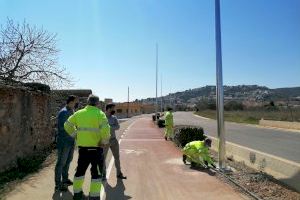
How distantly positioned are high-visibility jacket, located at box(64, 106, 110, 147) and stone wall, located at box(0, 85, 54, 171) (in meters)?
3.31

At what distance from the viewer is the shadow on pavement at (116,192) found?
941 centimetres

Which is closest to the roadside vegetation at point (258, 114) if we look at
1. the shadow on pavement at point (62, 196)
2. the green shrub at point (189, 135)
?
the green shrub at point (189, 135)

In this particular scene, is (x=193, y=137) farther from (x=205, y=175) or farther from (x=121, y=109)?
(x=121, y=109)

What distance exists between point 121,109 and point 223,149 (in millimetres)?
125562

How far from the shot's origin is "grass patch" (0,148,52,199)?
10.5 m

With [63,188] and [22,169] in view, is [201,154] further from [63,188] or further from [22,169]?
[63,188]

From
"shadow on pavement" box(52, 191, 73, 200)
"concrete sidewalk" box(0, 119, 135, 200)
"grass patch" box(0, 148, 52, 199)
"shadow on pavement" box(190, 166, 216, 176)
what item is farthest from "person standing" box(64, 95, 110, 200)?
"shadow on pavement" box(190, 166, 216, 176)

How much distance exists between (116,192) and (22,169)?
335 cm

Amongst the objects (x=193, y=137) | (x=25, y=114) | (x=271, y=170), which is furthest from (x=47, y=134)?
(x=271, y=170)

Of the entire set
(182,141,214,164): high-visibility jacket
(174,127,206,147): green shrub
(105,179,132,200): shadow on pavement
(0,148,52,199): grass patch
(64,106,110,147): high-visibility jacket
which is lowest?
(105,179,132,200): shadow on pavement

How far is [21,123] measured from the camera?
13086 millimetres

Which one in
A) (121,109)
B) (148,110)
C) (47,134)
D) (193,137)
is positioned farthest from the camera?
(148,110)

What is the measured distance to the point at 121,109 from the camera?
139 m

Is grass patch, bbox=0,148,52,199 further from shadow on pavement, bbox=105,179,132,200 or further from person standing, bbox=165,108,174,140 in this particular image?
person standing, bbox=165,108,174,140
